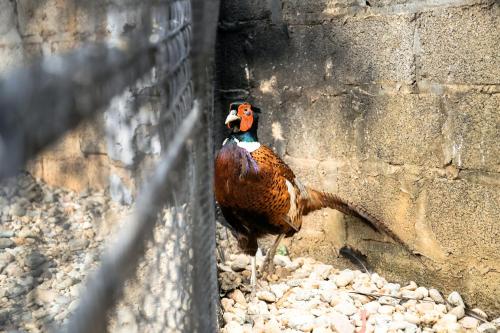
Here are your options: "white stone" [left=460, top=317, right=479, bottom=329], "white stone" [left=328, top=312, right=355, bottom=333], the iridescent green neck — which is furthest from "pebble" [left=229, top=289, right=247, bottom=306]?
"white stone" [left=460, top=317, right=479, bottom=329]

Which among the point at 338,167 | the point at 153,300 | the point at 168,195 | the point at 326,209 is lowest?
the point at 326,209

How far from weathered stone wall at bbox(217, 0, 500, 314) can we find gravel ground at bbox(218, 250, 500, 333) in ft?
0.26

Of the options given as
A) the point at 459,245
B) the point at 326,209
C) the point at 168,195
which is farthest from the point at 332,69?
the point at 168,195

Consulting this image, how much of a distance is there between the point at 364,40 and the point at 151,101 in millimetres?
2120

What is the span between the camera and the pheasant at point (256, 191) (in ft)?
9.32

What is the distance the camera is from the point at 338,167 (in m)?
2.94

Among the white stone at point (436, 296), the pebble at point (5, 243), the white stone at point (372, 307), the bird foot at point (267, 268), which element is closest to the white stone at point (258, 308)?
the bird foot at point (267, 268)

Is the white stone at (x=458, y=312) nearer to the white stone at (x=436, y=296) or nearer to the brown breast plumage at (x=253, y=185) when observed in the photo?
the white stone at (x=436, y=296)

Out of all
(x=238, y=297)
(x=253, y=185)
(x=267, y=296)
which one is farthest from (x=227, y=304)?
(x=253, y=185)

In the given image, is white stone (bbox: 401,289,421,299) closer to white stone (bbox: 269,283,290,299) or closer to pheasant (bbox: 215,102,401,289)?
pheasant (bbox: 215,102,401,289)

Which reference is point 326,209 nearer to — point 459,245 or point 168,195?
point 459,245

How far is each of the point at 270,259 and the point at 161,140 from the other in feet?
7.87

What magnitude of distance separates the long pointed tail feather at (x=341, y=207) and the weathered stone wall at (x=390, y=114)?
1.4 inches

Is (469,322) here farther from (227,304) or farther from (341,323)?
(227,304)
